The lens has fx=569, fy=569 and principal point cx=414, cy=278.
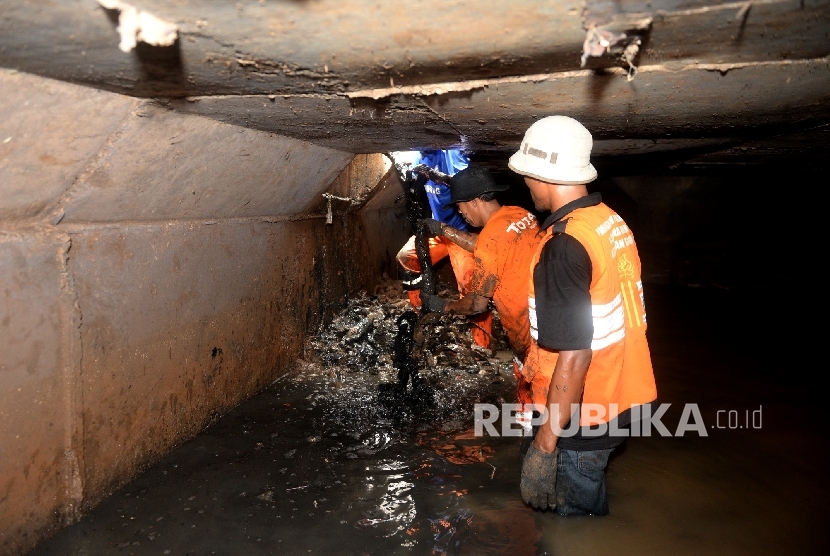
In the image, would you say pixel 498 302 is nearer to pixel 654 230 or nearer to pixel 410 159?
pixel 410 159

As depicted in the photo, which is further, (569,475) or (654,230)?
(654,230)

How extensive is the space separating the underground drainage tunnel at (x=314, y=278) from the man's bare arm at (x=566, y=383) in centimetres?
19

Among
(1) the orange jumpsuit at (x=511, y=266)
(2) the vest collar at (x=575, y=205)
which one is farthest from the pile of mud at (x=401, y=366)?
(2) the vest collar at (x=575, y=205)

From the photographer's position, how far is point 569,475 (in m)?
2.69

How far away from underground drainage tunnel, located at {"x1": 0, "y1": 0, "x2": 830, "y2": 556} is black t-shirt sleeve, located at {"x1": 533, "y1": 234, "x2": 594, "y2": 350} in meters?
0.06

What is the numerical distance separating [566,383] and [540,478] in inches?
19.7

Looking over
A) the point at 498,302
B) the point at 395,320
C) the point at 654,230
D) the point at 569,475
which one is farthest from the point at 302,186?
the point at 654,230

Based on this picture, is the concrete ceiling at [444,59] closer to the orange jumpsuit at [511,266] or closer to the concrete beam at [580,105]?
the concrete beam at [580,105]

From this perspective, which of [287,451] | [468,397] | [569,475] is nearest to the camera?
[569,475]

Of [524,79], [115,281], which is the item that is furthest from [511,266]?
[115,281]

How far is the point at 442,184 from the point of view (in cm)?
568

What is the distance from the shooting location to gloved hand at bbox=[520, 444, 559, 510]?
8.09 feet

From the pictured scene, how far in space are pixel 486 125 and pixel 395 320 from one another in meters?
3.19
